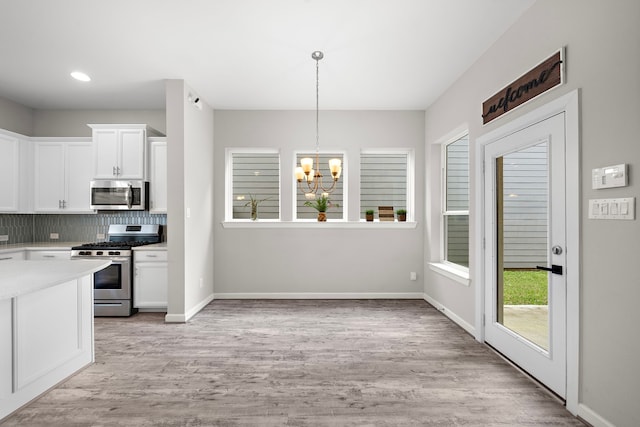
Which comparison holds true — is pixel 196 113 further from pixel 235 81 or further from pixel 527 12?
pixel 527 12

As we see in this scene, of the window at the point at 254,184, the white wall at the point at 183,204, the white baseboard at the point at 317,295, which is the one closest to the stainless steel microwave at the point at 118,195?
the white wall at the point at 183,204

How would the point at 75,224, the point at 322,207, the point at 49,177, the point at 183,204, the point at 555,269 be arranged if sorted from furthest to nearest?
the point at 75,224 → the point at 322,207 → the point at 49,177 → the point at 183,204 → the point at 555,269

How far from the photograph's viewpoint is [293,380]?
2668mm

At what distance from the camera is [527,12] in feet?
8.80

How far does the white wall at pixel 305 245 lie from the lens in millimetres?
5203

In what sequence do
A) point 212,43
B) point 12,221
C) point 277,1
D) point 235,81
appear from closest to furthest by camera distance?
point 277,1 < point 212,43 < point 235,81 < point 12,221

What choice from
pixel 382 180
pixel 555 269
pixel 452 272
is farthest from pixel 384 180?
pixel 555 269

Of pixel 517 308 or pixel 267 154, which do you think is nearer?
pixel 517 308

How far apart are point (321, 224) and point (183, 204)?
1998 mm

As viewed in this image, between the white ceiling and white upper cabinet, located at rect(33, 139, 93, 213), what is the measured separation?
27.5 inches

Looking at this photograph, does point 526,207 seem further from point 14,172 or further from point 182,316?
point 14,172

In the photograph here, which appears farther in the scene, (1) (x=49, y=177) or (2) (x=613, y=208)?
(1) (x=49, y=177)

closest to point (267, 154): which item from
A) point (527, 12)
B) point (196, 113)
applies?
point (196, 113)

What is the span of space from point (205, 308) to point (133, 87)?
300cm
